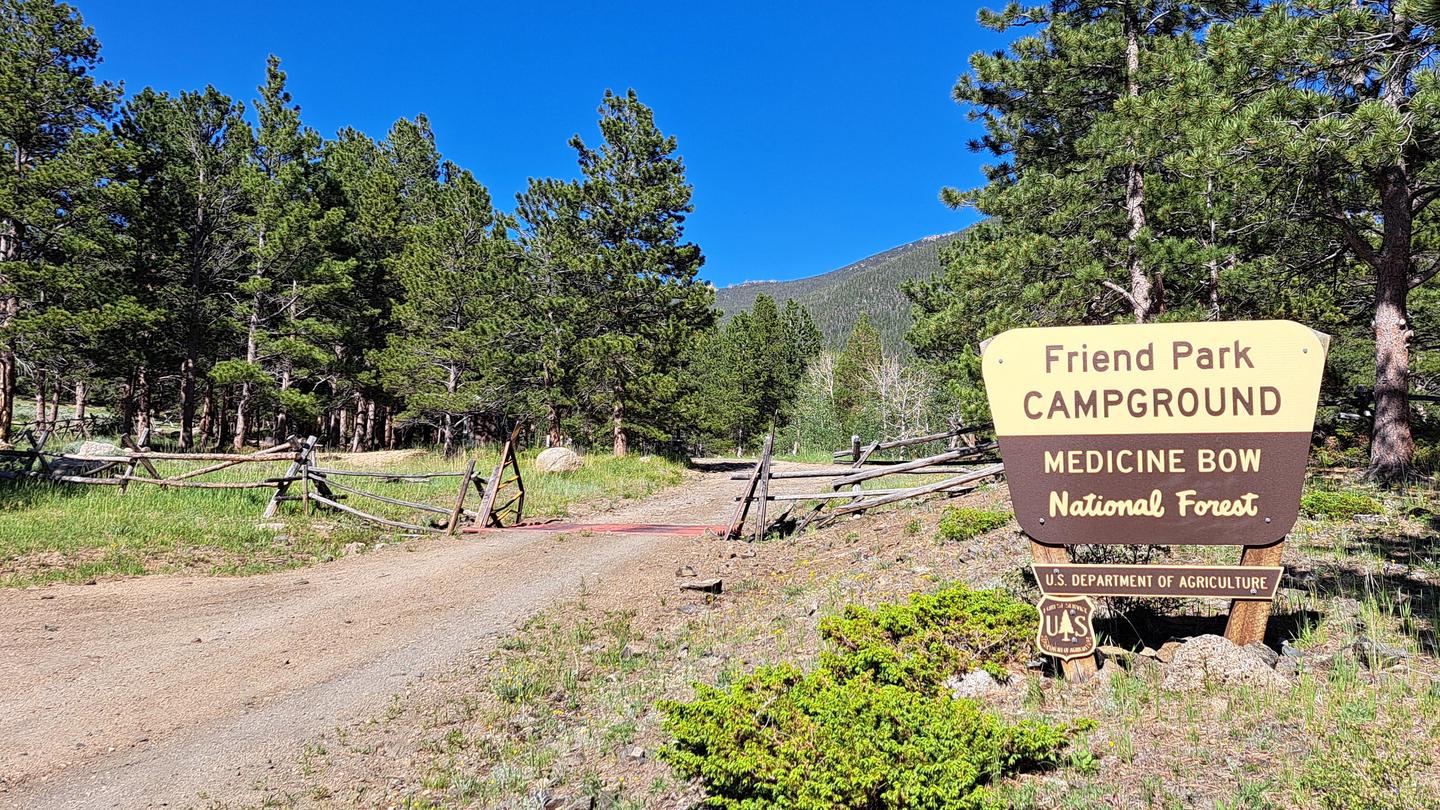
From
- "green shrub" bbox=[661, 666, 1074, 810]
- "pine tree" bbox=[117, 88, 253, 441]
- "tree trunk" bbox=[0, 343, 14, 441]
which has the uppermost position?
"pine tree" bbox=[117, 88, 253, 441]

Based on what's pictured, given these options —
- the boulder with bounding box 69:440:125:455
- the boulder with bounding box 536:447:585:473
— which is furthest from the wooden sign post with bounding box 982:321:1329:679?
the boulder with bounding box 69:440:125:455

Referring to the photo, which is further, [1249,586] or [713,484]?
[713,484]

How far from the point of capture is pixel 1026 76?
528 inches

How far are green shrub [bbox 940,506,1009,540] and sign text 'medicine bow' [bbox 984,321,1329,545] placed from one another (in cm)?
392

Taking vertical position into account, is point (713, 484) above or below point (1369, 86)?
below

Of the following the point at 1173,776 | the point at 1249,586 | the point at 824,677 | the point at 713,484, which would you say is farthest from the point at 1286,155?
the point at 713,484

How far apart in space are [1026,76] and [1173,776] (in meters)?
13.6

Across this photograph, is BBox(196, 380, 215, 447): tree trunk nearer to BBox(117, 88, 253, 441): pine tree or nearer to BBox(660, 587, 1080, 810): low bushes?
BBox(117, 88, 253, 441): pine tree

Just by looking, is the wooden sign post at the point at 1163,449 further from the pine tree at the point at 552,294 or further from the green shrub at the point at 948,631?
the pine tree at the point at 552,294

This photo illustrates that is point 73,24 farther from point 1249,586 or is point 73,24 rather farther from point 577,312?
point 1249,586

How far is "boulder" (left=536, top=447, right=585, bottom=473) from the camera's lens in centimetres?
2267

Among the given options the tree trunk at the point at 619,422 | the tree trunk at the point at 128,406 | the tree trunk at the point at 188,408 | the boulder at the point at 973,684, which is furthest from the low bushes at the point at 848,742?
the tree trunk at the point at 188,408

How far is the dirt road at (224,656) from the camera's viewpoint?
4.60 m

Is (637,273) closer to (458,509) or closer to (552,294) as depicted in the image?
(552,294)
